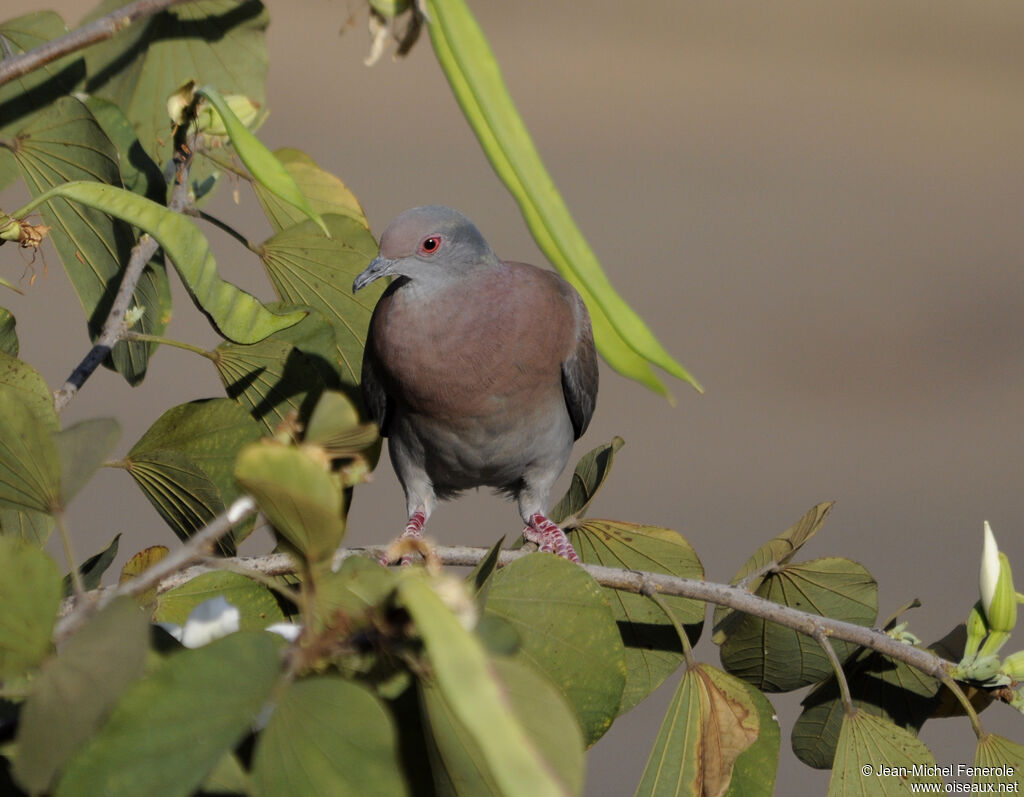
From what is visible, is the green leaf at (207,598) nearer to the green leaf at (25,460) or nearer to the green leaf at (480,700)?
the green leaf at (25,460)

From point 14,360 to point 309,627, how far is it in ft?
→ 1.24

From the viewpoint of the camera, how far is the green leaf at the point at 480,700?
1.04 ft

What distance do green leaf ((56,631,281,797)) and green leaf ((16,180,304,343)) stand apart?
A: 0.28 m

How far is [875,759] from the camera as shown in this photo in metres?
0.83

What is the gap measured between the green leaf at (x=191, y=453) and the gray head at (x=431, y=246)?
Answer: 92 centimetres

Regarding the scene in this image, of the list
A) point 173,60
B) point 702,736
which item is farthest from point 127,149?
point 702,736

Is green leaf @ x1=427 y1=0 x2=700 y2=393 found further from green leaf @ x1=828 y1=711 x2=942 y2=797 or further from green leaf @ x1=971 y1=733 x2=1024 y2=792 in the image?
green leaf @ x1=971 y1=733 x2=1024 y2=792

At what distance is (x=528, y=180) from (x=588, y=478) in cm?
81

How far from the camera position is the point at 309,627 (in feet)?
1.49

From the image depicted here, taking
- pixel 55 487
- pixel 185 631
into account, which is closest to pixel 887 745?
pixel 185 631

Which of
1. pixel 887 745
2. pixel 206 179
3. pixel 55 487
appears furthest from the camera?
pixel 206 179

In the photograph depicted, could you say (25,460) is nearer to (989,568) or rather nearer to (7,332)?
(7,332)

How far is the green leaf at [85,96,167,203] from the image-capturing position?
94 cm

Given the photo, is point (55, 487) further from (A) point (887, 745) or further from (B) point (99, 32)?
(A) point (887, 745)
